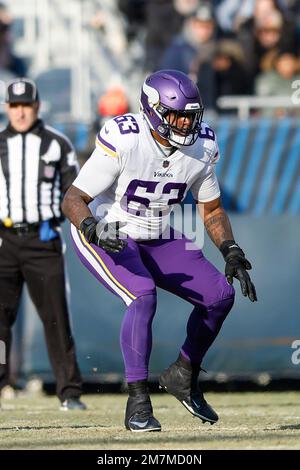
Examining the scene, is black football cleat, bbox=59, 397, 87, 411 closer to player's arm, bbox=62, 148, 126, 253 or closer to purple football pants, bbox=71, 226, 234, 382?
purple football pants, bbox=71, 226, 234, 382

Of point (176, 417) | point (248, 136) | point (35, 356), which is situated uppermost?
point (248, 136)

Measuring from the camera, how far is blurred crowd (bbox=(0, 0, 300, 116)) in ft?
38.1

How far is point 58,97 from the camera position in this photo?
40.7ft

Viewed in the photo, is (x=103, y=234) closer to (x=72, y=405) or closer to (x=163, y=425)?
(x=163, y=425)

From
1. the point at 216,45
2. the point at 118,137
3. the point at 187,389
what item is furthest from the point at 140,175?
A: the point at 216,45

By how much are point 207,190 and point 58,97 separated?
20.4 ft

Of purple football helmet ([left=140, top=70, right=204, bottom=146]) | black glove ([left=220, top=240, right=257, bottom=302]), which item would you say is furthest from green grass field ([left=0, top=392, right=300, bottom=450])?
purple football helmet ([left=140, top=70, right=204, bottom=146])

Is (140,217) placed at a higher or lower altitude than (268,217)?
higher

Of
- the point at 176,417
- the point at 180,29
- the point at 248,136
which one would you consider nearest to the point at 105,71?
the point at 180,29

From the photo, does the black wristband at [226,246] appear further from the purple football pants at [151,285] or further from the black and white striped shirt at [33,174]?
the black and white striped shirt at [33,174]

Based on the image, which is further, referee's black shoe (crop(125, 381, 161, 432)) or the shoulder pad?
the shoulder pad

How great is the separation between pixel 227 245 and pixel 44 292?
2.35m
